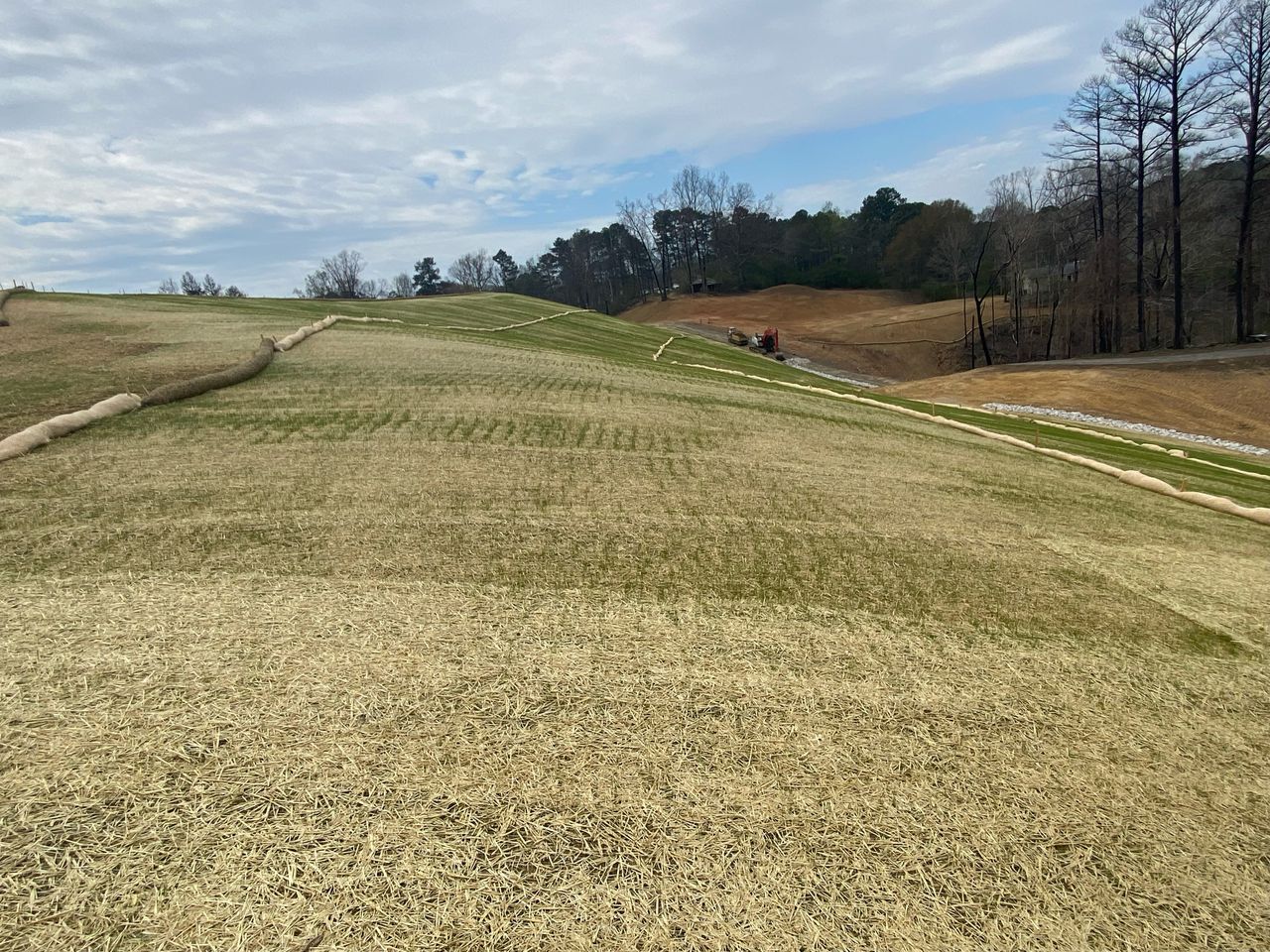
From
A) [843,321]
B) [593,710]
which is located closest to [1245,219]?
[843,321]

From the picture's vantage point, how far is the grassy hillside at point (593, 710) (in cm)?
328

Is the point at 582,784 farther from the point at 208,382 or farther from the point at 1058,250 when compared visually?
the point at 1058,250

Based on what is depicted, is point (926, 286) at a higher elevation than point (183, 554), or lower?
higher

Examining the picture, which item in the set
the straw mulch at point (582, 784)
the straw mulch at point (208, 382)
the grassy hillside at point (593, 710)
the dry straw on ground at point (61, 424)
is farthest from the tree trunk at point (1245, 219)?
the dry straw on ground at point (61, 424)

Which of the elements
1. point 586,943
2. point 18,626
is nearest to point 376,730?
point 586,943

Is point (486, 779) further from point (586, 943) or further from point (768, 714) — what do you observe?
point (768, 714)

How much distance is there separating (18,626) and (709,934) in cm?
536

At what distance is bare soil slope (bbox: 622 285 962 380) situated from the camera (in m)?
51.6

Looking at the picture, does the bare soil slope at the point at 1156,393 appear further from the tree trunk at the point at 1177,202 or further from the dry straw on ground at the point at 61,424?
the dry straw on ground at the point at 61,424

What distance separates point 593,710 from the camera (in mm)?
4551

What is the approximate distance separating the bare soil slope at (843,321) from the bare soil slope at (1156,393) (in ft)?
63.0

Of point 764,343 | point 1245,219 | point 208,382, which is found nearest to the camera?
point 208,382

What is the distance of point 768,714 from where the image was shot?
4.68 metres

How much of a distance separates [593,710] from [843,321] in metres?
63.4
